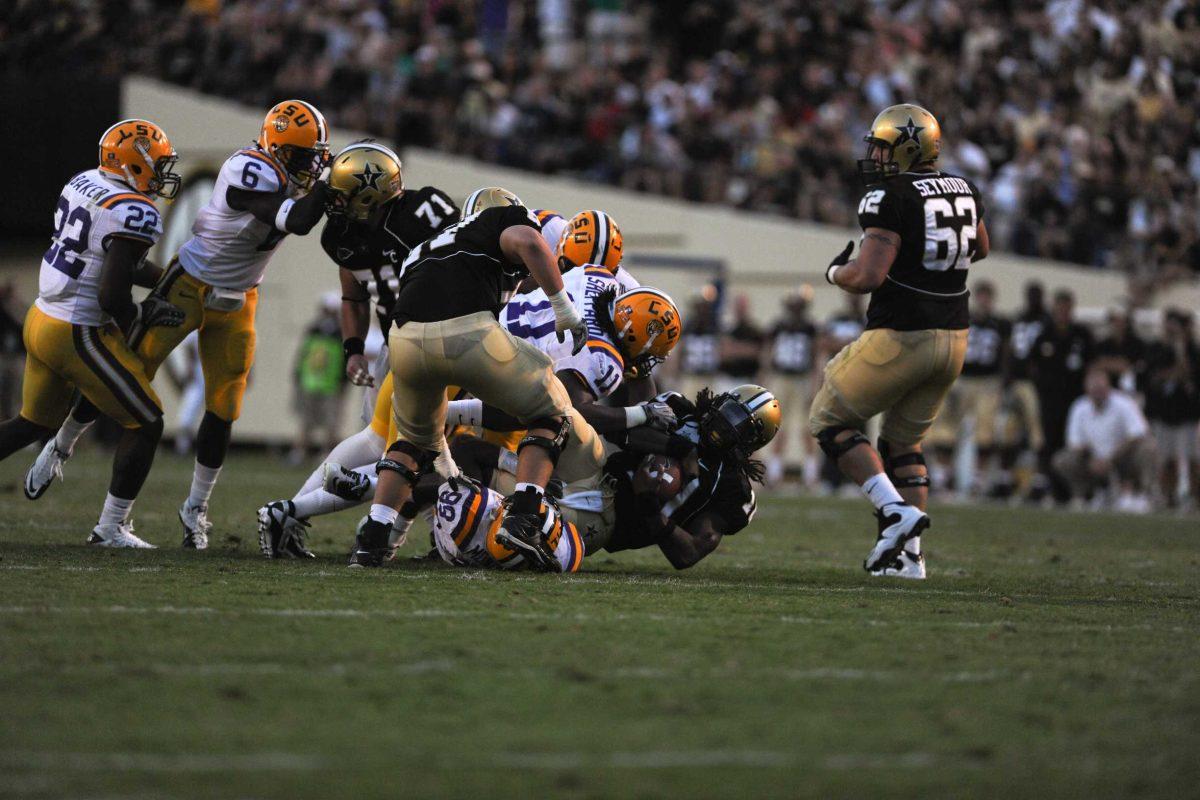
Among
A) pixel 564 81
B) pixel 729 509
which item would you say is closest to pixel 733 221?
pixel 564 81

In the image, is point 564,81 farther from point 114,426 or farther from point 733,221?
point 114,426

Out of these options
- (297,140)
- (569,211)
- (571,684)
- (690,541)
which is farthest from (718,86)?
(571,684)

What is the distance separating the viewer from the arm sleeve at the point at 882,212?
22.7 feet

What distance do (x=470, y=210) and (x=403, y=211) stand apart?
398 mm

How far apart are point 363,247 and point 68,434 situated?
1.80m

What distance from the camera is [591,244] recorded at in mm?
7266

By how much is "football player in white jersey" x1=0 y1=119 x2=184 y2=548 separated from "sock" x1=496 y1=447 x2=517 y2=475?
1558 millimetres

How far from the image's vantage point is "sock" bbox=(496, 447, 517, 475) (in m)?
6.99

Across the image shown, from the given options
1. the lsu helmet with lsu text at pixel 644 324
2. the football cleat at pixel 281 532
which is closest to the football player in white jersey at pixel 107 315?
the football cleat at pixel 281 532

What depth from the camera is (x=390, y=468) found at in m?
6.23

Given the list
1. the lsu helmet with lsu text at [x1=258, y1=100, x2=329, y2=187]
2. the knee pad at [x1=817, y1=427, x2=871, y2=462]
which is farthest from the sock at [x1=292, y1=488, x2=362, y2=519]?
the knee pad at [x1=817, y1=427, x2=871, y2=462]

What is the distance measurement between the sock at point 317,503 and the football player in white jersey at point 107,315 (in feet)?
2.70

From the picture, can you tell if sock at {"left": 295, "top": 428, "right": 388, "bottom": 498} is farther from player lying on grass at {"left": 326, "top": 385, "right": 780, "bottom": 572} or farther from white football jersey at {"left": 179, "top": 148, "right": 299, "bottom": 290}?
white football jersey at {"left": 179, "top": 148, "right": 299, "bottom": 290}

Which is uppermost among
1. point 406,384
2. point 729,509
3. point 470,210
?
point 470,210
